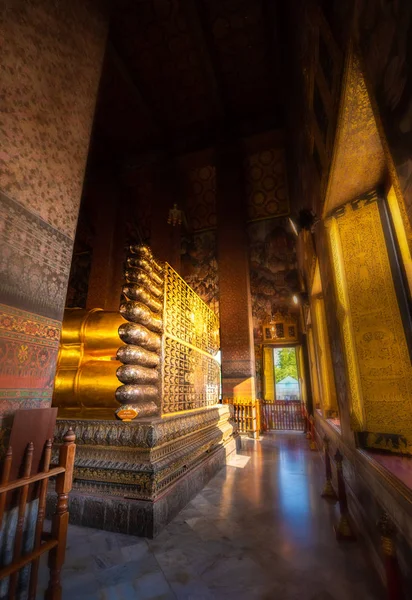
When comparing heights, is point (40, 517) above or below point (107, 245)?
below

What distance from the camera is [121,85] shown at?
300 inches

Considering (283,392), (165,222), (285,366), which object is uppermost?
(165,222)

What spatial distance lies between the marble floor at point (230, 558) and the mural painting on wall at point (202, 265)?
7232 millimetres

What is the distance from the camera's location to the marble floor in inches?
57.8

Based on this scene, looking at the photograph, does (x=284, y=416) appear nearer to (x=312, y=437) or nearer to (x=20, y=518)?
(x=312, y=437)

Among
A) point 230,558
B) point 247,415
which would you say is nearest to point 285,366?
point 247,415

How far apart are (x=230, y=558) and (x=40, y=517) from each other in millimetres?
1206

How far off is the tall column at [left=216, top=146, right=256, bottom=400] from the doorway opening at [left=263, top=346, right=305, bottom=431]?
7.62 ft

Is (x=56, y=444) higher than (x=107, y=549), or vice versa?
(x=56, y=444)

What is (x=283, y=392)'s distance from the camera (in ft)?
48.3

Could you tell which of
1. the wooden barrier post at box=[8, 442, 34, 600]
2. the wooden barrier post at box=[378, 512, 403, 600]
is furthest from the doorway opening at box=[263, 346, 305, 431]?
the wooden barrier post at box=[8, 442, 34, 600]

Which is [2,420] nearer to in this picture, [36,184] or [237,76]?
[36,184]

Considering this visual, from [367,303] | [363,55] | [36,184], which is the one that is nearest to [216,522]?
[367,303]

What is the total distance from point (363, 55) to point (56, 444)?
13.5 ft
